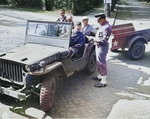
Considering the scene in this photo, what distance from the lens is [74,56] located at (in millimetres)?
4852

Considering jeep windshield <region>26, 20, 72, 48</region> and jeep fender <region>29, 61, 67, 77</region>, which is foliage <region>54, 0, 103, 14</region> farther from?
jeep fender <region>29, 61, 67, 77</region>

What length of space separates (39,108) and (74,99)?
0.87 meters

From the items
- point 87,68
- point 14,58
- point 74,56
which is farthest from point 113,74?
point 14,58

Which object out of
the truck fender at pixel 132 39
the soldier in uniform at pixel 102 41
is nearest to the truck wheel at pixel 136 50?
the truck fender at pixel 132 39

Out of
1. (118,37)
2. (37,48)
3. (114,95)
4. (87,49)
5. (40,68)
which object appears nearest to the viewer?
(40,68)

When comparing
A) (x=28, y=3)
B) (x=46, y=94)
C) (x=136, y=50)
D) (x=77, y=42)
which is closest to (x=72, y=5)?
(x=28, y=3)

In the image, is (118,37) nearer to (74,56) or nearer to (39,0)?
(74,56)

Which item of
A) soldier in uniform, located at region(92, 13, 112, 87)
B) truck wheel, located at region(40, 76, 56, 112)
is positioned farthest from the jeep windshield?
truck wheel, located at region(40, 76, 56, 112)

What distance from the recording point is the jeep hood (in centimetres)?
359

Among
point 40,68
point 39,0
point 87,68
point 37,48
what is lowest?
point 87,68

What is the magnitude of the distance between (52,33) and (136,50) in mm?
4059

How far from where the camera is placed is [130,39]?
7.13 m

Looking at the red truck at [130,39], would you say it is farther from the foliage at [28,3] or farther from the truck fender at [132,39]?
the foliage at [28,3]

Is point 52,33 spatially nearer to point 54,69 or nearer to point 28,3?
point 54,69
